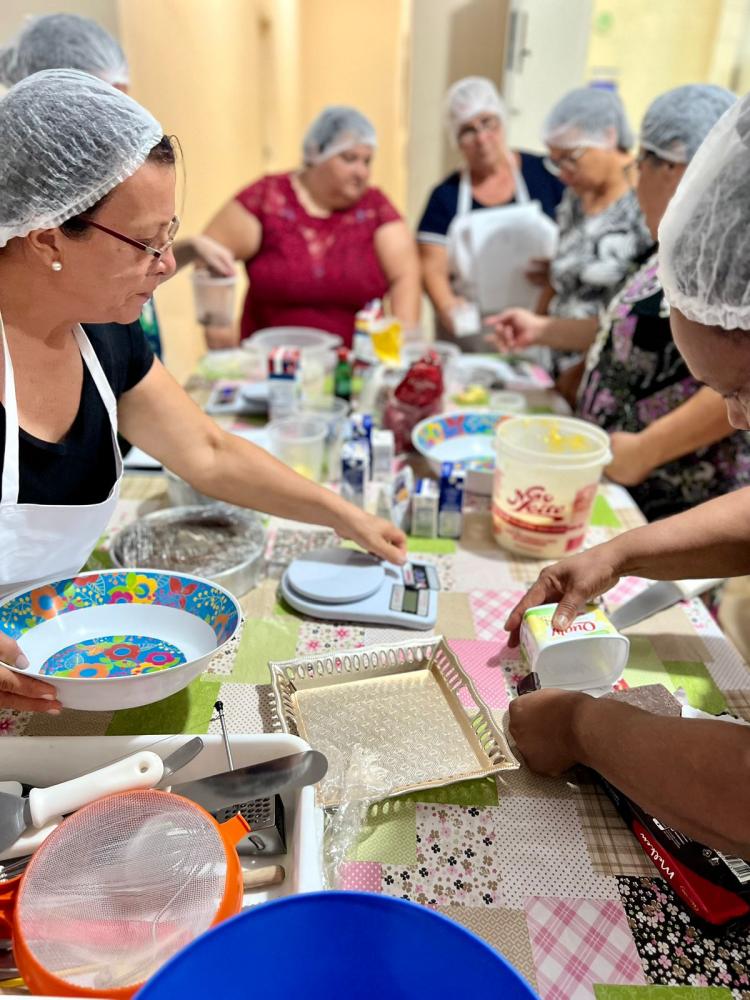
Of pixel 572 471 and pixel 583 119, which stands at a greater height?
pixel 583 119

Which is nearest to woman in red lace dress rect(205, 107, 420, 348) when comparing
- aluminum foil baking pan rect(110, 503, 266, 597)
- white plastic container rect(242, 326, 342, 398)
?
white plastic container rect(242, 326, 342, 398)

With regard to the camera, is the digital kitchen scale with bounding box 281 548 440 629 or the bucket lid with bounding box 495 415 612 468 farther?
the bucket lid with bounding box 495 415 612 468

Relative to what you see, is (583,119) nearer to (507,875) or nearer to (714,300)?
(714,300)

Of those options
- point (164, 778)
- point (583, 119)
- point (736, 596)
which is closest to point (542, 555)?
point (164, 778)

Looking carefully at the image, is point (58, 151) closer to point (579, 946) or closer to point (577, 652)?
point (577, 652)

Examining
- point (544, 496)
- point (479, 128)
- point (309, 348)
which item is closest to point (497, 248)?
point (479, 128)

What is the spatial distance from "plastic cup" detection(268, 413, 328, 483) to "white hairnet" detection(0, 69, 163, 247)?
0.77 meters

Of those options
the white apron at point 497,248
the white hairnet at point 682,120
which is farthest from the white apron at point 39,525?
the white apron at point 497,248

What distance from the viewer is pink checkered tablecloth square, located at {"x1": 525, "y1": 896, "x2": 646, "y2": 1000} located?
0.65m

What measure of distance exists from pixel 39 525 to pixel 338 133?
7.40ft

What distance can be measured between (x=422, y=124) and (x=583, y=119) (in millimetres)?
2325

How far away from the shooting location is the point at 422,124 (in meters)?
4.44

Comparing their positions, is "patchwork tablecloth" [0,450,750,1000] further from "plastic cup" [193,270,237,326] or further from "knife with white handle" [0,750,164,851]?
"plastic cup" [193,270,237,326]

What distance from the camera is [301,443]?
62.4 inches
